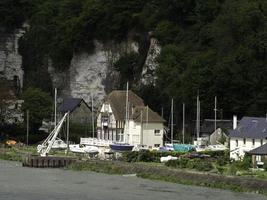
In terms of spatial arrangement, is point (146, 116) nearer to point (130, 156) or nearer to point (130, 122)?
point (130, 122)

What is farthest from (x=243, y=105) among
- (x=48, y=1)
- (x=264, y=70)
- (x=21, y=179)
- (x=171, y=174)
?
(x=48, y=1)

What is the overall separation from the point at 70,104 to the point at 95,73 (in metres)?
5.35

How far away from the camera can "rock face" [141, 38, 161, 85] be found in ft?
228

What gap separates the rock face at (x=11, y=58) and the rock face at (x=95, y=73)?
34.3 ft

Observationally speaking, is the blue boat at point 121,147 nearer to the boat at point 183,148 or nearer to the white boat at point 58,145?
the boat at point 183,148

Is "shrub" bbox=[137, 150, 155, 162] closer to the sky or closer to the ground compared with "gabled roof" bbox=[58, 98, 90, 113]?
closer to the ground

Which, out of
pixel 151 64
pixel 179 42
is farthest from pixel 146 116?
pixel 179 42

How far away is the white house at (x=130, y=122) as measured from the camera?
61312 mm

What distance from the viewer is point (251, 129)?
49.4 metres

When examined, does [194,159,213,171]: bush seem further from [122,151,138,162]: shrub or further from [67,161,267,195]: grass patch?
[122,151,138,162]: shrub

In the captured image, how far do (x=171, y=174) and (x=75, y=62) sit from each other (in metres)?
38.0

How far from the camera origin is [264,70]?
59125mm

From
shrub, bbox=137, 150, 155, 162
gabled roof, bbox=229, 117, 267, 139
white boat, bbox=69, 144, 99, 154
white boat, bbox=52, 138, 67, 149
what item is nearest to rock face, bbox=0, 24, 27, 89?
white boat, bbox=52, 138, 67, 149

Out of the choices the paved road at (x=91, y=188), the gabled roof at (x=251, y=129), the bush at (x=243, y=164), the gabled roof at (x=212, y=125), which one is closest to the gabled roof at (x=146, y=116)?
the gabled roof at (x=212, y=125)
